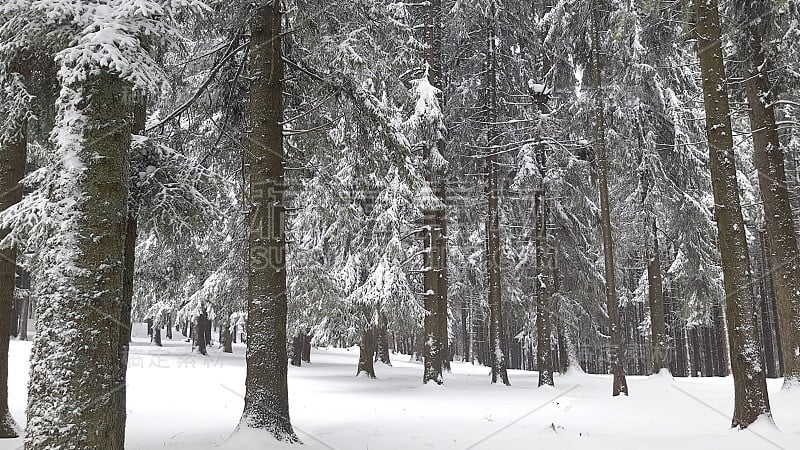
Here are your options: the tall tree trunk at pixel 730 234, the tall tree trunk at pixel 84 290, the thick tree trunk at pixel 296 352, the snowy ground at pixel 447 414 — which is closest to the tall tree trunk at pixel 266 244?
the snowy ground at pixel 447 414

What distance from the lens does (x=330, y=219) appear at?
41.1 ft

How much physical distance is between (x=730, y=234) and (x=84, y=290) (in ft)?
29.5

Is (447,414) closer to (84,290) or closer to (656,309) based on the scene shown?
(84,290)

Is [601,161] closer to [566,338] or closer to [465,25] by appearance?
[465,25]

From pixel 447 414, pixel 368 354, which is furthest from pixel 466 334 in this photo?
pixel 447 414

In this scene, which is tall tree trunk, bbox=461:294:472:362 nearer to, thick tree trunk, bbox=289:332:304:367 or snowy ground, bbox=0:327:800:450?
thick tree trunk, bbox=289:332:304:367

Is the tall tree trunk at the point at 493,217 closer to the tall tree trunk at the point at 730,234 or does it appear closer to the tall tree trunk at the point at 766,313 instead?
the tall tree trunk at the point at 730,234

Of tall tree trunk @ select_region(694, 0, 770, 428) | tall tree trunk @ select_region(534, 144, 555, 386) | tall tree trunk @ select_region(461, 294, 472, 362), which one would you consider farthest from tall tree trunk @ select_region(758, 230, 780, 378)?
tall tree trunk @ select_region(694, 0, 770, 428)

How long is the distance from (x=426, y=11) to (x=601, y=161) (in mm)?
7577

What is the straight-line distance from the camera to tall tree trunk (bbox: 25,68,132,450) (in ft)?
14.8

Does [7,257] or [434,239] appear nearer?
[7,257]

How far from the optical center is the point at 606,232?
619 inches

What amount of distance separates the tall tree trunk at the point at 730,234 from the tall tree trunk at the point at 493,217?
359 inches

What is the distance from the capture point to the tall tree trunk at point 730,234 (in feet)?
27.0
